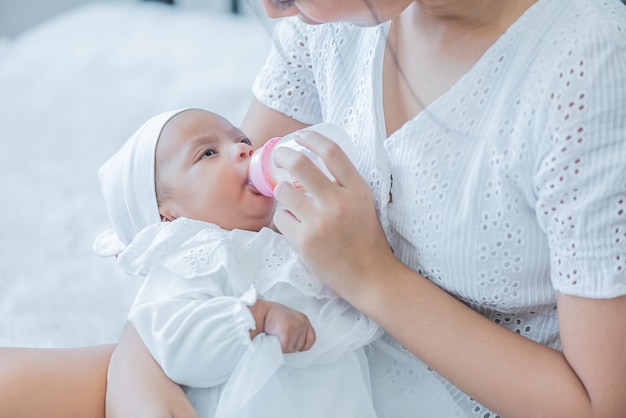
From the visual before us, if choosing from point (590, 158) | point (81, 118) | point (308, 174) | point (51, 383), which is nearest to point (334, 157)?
point (308, 174)

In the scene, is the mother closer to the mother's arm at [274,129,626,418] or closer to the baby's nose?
the mother's arm at [274,129,626,418]

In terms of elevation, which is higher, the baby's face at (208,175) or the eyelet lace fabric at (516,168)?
the eyelet lace fabric at (516,168)

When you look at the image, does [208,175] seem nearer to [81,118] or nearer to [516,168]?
[516,168]

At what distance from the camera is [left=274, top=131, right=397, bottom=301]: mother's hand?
3.39 feet

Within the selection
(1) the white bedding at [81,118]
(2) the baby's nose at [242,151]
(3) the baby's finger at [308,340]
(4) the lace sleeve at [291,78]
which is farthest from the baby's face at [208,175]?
(1) the white bedding at [81,118]

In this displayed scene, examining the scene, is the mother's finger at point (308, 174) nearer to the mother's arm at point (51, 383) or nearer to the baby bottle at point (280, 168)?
the baby bottle at point (280, 168)

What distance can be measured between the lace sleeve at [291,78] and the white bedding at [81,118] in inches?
20.0

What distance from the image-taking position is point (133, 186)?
1.26 m

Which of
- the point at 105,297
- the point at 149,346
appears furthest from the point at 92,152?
the point at 149,346

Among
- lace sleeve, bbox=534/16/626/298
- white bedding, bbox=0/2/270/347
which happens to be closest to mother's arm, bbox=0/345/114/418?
white bedding, bbox=0/2/270/347

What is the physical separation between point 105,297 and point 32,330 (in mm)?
149

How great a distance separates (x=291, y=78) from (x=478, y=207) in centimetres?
46

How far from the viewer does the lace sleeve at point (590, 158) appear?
0.88 metres

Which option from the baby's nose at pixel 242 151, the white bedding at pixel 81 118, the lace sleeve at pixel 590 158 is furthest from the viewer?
the white bedding at pixel 81 118
